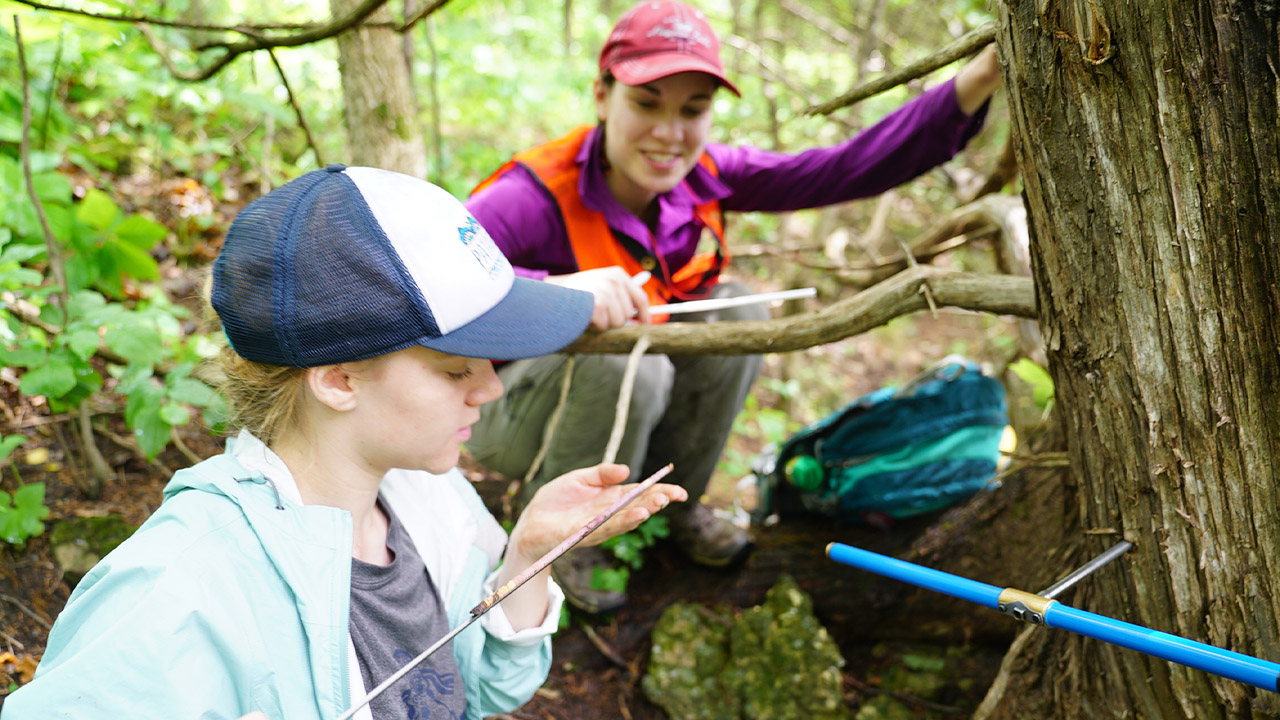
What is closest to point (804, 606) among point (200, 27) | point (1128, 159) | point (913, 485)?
point (913, 485)

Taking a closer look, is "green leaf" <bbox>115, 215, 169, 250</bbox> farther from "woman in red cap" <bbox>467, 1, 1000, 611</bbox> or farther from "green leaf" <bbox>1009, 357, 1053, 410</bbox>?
"green leaf" <bbox>1009, 357, 1053, 410</bbox>

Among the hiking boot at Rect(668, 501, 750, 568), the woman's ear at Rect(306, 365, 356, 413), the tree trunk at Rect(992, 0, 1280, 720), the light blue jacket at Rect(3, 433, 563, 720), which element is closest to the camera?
the light blue jacket at Rect(3, 433, 563, 720)

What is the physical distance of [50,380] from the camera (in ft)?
6.20

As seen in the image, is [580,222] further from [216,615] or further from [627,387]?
[216,615]

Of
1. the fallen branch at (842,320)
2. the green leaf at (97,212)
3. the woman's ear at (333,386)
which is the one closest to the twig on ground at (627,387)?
the fallen branch at (842,320)

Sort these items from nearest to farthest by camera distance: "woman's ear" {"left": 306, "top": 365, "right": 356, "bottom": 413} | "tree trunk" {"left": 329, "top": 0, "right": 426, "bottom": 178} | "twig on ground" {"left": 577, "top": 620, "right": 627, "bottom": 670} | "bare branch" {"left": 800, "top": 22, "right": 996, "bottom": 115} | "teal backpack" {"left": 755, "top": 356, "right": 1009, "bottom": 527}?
"woman's ear" {"left": 306, "top": 365, "right": 356, "bottom": 413}
"bare branch" {"left": 800, "top": 22, "right": 996, "bottom": 115}
"teal backpack" {"left": 755, "top": 356, "right": 1009, "bottom": 527}
"twig on ground" {"left": 577, "top": 620, "right": 627, "bottom": 670}
"tree trunk" {"left": 329, "top": 0, "right": 426, "bottom": 178}

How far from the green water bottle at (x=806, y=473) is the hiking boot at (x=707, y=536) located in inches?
11.7

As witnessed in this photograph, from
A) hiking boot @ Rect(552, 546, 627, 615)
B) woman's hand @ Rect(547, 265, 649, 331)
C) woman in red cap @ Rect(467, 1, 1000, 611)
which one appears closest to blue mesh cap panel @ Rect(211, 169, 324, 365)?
woman's hand @ Rect(547, 265, 649, 331)

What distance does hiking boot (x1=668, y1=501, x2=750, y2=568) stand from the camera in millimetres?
2787

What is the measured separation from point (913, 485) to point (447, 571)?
1602 mm

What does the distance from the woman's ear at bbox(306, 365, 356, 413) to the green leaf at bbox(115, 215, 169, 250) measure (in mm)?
1612

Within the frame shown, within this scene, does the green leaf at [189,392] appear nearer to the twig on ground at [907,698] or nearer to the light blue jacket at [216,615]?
the light blue jacket at [216,615]

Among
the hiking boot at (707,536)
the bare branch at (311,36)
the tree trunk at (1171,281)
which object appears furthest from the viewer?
the hiking boot at (707,536)

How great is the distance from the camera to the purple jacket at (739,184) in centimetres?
217
